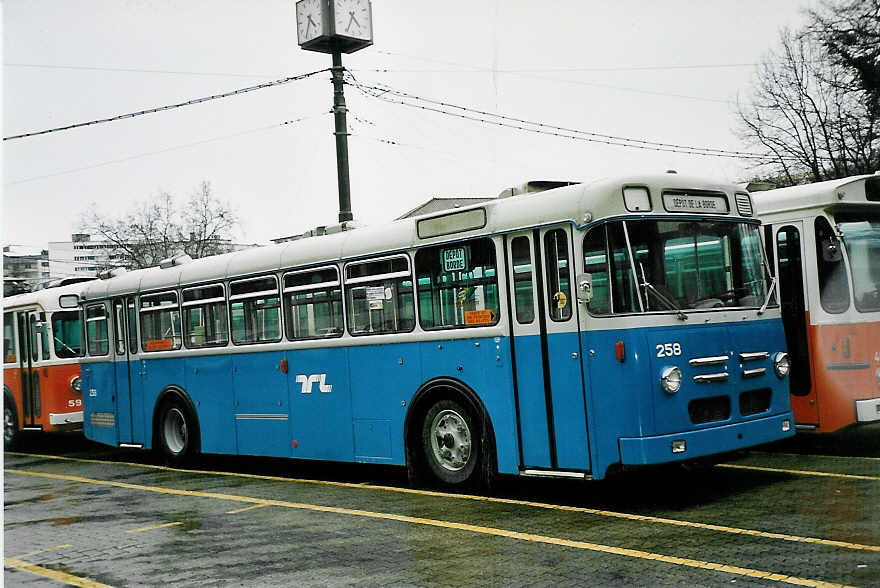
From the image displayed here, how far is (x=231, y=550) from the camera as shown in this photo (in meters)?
8.13

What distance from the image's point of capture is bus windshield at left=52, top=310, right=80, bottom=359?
18281 mm

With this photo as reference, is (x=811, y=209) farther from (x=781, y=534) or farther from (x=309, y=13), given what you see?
(x=309, y=13)

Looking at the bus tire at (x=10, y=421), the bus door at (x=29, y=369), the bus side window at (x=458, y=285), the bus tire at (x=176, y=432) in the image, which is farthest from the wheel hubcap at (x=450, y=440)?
the bus tire at (x=10, y=421)

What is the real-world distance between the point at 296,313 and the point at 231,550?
4689 mm

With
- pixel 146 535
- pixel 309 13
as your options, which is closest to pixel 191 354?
pixel 146 535

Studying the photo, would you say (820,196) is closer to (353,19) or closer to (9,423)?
(9,423)

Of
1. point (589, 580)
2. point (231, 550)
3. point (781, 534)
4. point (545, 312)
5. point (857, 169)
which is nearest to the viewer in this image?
point (589, 580)

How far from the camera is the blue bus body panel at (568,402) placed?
898cm

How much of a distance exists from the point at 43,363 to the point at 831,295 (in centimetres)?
1381

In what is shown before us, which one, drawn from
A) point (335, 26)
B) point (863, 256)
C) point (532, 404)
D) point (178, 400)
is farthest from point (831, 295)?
point (335, 26)

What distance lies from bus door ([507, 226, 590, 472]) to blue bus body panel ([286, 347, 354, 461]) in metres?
2.29

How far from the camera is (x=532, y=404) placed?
31.1 feet

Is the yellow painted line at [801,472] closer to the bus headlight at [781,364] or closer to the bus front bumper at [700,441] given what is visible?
the bus front bumper at [700,441]

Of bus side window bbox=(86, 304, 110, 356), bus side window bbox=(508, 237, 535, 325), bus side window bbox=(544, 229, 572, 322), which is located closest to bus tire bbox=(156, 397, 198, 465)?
bus side window bbox=(86, 304, 110, 356)
